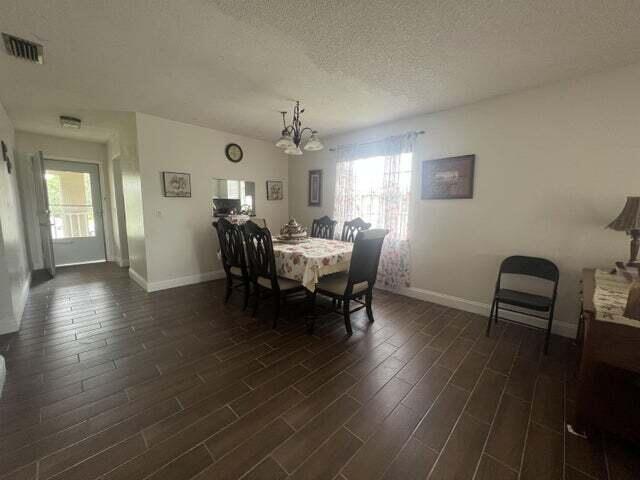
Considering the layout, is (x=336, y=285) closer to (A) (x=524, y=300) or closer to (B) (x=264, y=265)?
(B) (x=264, y=265)

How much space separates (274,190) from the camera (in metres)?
4.88

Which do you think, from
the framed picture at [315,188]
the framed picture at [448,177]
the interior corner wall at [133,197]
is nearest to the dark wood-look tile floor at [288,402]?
the interior corner wall at [133,197]

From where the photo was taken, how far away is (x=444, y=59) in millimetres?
1993

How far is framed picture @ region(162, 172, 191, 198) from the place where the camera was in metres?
3.59

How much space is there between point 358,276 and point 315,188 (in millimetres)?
2543

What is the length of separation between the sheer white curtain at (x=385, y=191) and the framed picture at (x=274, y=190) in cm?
137

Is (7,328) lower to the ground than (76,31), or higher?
lower

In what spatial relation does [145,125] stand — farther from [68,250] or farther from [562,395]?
[562,395]

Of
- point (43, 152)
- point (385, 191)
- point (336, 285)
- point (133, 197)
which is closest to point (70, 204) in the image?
point (43, 152)

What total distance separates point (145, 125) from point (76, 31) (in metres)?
1.74

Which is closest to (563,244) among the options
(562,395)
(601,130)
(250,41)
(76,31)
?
(601,130)

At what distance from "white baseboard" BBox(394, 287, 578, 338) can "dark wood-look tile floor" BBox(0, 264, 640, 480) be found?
0.15m

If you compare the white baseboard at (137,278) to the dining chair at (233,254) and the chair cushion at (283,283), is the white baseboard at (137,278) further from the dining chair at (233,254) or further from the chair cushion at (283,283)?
the chair cushion at (283,283)

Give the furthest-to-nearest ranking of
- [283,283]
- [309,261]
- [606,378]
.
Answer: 1. [283,283]
2. [309,261]
3. [606,378]
